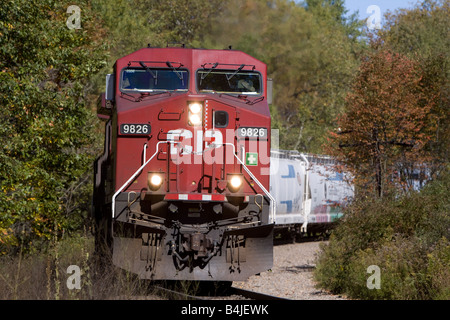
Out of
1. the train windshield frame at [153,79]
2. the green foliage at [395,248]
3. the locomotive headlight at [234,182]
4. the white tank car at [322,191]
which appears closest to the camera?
the green foliage at [395,248]

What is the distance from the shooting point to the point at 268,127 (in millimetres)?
11766

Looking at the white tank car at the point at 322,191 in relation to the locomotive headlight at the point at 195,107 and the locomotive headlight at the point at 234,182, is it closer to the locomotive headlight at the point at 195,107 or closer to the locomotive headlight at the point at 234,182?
the locomotive headlight at the point at 195,107

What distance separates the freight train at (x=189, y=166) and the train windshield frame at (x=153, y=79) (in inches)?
0.7

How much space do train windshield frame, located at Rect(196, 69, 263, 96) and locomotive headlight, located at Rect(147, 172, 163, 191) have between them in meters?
1.87

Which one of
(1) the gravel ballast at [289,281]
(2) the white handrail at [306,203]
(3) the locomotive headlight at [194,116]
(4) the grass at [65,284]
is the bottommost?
(1) the gravel ballast at [289,281]

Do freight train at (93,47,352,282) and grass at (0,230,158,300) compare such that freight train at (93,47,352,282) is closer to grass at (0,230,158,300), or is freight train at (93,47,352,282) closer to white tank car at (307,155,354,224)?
grass at (0,230,158,300)

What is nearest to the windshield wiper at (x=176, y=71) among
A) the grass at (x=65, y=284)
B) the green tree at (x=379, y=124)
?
the grass at (x=65, y=284)

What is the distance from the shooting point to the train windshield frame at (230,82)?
1212cm

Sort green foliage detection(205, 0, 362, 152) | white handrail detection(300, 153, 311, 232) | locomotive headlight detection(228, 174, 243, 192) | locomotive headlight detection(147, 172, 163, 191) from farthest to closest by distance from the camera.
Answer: green foliage detection(205, 0, 362, 152)
white handrail detection(300, 153, 311, 232)
locomotive headlight detection(228, 174, 243, 192)
locomotive headlight detection(147, 172, 163, 191)

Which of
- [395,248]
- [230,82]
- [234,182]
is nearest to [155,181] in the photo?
[234,182]

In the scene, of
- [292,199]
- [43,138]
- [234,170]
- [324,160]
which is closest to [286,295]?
[234,170]

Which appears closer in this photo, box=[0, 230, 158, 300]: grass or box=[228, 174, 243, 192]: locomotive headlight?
box=[0, 230, 158, 300]: grass

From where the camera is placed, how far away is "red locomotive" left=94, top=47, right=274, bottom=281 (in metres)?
10.9

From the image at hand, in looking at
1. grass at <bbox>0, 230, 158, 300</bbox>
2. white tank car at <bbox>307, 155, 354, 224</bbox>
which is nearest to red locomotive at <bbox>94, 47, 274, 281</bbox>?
grass at <bbox>0, 230, 158, 300</bbox>
